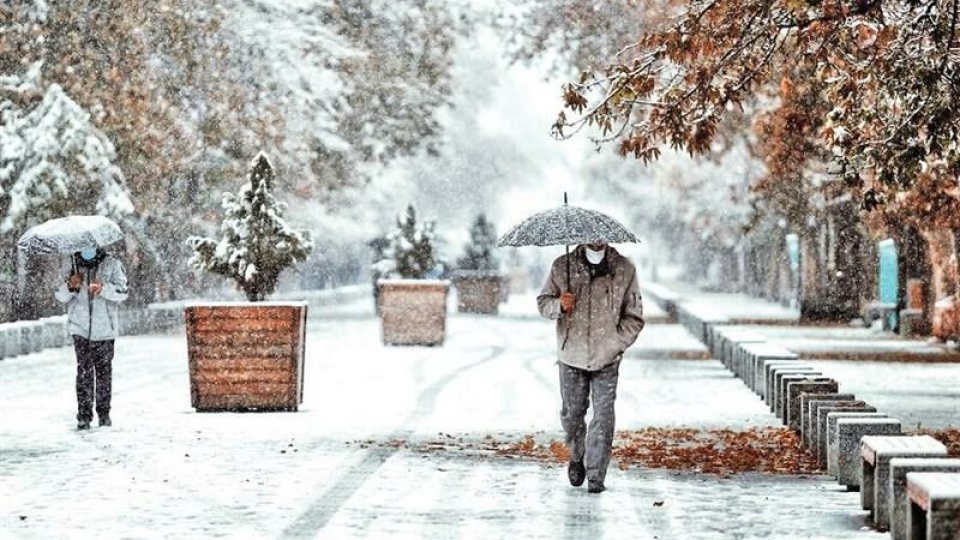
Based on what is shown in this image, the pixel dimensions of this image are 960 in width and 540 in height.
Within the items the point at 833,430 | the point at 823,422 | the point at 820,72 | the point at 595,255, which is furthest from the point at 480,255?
the point at 595,255

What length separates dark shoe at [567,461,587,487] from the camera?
1299cm

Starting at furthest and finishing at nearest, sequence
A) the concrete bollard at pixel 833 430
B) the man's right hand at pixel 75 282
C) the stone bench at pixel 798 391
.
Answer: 1. the man's right hand at pixel 75 282
2. the stone bench at pixel 798 391
3. the concrete bollard at pixel 833 430

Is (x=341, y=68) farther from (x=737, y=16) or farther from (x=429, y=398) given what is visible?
(x=737, y=16)

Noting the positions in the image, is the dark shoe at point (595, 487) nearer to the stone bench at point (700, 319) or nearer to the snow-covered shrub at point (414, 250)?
the stone bench at point (700, 319)

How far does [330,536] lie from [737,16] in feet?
19.5

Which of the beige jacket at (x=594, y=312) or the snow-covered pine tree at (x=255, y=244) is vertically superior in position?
the snow-covered pine tree at (x=255, y=244)

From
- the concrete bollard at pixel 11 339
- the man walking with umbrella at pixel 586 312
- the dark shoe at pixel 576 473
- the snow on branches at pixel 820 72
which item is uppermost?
the snow on branches at pixel 820 72

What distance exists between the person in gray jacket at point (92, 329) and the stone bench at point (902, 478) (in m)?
8.21

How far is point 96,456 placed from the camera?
48.7ft

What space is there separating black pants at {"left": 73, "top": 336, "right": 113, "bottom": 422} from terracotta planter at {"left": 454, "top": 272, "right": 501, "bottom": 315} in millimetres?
33482

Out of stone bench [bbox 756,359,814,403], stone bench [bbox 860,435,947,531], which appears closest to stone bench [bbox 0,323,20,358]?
stone bench [bbox 756,359,814,403]

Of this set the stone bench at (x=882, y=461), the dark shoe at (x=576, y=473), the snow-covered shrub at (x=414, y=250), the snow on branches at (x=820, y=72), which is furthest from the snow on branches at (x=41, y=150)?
the stone bench at (x=882, y=461)

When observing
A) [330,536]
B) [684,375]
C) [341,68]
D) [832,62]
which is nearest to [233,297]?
[341,68]

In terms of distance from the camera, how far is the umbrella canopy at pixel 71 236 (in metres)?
17.2
